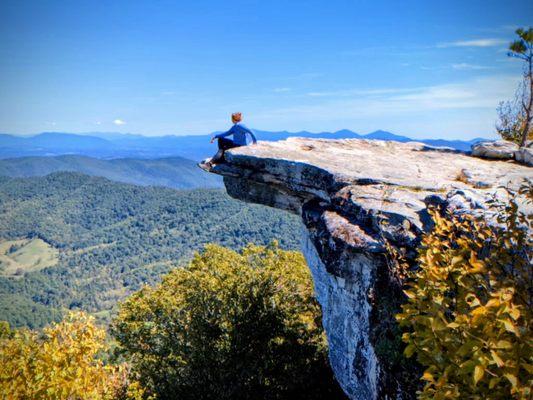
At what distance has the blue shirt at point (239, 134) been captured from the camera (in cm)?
1606

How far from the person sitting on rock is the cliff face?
63 centimetres

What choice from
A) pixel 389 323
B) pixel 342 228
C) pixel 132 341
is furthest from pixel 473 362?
pixel 132 341

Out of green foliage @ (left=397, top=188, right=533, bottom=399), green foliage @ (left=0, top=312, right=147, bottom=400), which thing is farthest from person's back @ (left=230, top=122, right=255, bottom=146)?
green foliage @ (left=397, top=188, right=533, bottom=399)

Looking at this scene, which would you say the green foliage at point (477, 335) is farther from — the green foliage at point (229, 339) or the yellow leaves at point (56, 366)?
the green foliage at point (229, 339)

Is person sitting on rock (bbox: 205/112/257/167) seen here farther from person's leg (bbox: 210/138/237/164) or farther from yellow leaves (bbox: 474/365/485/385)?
yellow leaves (bbox: 474/365/485/385)

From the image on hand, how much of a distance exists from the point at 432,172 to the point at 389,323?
6.18 m

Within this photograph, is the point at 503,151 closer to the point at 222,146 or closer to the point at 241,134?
the point at 241,134

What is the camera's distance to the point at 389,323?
903 cm

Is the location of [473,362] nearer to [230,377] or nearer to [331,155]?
[331,155]

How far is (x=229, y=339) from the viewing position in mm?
19953

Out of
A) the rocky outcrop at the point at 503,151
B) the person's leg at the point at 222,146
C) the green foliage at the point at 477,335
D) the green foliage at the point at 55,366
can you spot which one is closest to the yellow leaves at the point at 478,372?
the green foliage at the point at 477,335

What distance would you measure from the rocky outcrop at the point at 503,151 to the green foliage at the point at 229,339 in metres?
11.3

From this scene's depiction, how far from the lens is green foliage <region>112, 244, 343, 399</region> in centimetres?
1984

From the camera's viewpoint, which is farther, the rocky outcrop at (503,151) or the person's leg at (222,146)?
the person's leg at (222,146)
